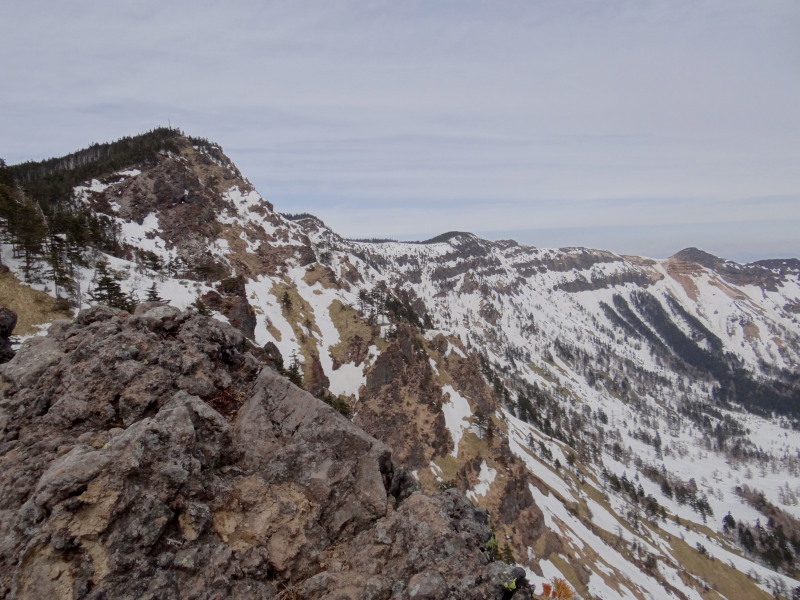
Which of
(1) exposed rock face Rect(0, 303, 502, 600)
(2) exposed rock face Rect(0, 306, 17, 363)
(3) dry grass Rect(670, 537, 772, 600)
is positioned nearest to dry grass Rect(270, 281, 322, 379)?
(2) exposed rock face Rect(0, 306, 17, 363)

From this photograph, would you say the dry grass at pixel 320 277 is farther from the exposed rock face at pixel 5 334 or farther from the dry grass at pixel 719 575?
the dry grass at pixel 719 575

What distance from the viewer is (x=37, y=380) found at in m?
15.6

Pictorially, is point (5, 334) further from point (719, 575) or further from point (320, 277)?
point (719, 575)

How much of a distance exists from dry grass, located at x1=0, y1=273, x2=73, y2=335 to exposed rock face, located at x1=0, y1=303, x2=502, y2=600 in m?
33.7

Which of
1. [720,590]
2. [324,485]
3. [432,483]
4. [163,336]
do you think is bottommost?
[720,590]

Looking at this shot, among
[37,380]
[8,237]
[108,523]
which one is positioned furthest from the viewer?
[8,237]

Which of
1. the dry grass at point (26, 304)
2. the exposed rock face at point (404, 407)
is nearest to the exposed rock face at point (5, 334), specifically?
the dry grass at point (26, 304)

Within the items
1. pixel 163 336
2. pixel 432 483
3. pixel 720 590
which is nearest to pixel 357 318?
pixel 432 483

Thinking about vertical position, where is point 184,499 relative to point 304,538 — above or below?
above

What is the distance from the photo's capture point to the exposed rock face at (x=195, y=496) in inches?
391

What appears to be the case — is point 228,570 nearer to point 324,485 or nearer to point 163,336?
point 324,485

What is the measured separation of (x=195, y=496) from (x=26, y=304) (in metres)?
49.8

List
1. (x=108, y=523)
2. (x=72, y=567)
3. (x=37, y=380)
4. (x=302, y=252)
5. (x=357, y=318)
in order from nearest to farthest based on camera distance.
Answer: (x=72, y=567) < (x=108, y=523) < (x=37, y=380) < (x=357, y=318) < (x=302, y=252)

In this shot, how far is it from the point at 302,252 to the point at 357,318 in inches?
1466
